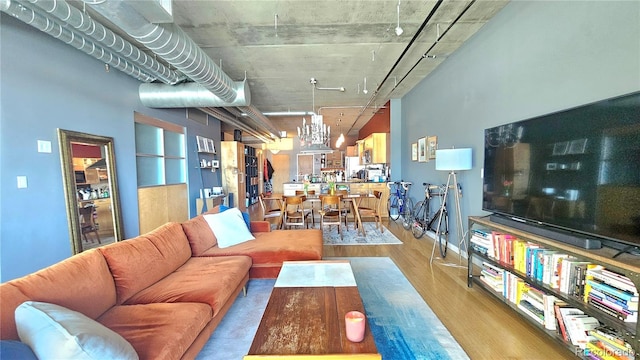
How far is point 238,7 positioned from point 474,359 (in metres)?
3.80

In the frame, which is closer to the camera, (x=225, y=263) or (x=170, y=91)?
(x=225, y=263)

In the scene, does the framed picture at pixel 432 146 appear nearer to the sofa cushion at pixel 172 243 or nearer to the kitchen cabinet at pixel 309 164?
the sofa cushion at pixel 172 243

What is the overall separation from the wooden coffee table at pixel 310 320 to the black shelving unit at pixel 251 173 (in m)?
7.63

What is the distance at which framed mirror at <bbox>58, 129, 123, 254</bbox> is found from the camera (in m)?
3.03

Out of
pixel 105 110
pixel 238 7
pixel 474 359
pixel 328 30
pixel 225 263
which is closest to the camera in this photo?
pixel 474 359

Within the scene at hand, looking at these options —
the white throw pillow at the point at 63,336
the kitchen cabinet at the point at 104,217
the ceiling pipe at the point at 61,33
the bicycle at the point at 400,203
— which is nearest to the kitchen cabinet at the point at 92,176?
the kitchen cabinet at the point at 104,217

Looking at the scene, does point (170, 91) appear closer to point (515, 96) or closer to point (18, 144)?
point (18, 144)

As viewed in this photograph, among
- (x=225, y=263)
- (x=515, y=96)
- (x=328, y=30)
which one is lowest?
(x=225, y=263)

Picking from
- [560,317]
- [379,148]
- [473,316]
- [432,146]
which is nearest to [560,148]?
[560,317]

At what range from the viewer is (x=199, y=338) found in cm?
170

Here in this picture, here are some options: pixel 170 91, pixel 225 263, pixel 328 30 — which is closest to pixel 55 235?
pixel 225 263

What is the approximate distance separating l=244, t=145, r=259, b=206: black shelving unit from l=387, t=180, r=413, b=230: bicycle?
16.7 ft

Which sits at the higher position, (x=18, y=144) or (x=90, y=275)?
(x=18, y=144)

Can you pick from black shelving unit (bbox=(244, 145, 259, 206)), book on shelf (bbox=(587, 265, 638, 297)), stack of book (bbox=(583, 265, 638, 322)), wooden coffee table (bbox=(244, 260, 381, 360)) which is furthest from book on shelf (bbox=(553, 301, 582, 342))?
black shelving unit (bbox=(244, 145, 259, 206))
